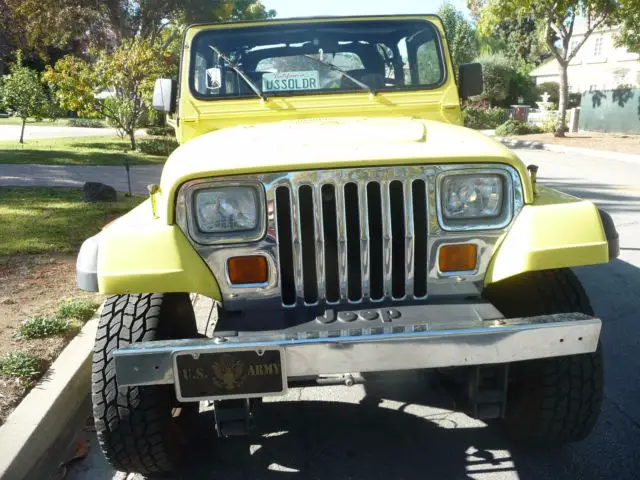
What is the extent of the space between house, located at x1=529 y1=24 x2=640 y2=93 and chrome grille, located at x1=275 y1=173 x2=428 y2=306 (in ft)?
120

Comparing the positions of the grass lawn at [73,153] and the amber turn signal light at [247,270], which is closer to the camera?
the amber turn signal light at [247,270]

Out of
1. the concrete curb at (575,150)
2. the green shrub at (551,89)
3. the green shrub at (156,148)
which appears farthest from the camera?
the green shrub at (551,89)

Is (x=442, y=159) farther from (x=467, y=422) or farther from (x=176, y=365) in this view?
(x=467, y=422)

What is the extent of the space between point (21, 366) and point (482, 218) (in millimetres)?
2485

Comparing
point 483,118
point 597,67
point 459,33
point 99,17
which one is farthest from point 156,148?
point 597,67

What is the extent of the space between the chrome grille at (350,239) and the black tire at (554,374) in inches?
18.5

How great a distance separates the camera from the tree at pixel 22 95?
51.2ft

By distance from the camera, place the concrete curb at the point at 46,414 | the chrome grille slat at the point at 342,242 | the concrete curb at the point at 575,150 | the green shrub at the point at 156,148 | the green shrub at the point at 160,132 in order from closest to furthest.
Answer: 1. the chrome grille slat at the point at 342,242
2. the concrete curb at the point at 46,414
3. the concrete curb at the point at 575,150
4. the green shrub at the point at 156,148
5. the green shrub at the point at 160,132

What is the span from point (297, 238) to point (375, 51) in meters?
1.93

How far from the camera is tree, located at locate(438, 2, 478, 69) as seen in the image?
3672 cm

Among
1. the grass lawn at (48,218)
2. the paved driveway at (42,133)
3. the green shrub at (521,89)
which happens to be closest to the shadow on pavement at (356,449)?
the grass lawn at (48,218)

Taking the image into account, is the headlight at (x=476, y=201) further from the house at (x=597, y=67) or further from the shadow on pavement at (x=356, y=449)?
the house at (x=597, y=67)

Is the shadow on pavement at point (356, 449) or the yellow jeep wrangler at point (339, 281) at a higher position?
the yellow jeep wrangler at point (339, 281)

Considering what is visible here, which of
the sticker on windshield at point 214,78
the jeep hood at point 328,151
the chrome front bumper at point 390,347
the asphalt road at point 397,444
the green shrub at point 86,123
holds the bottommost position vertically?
the green shrub at point 86,123
